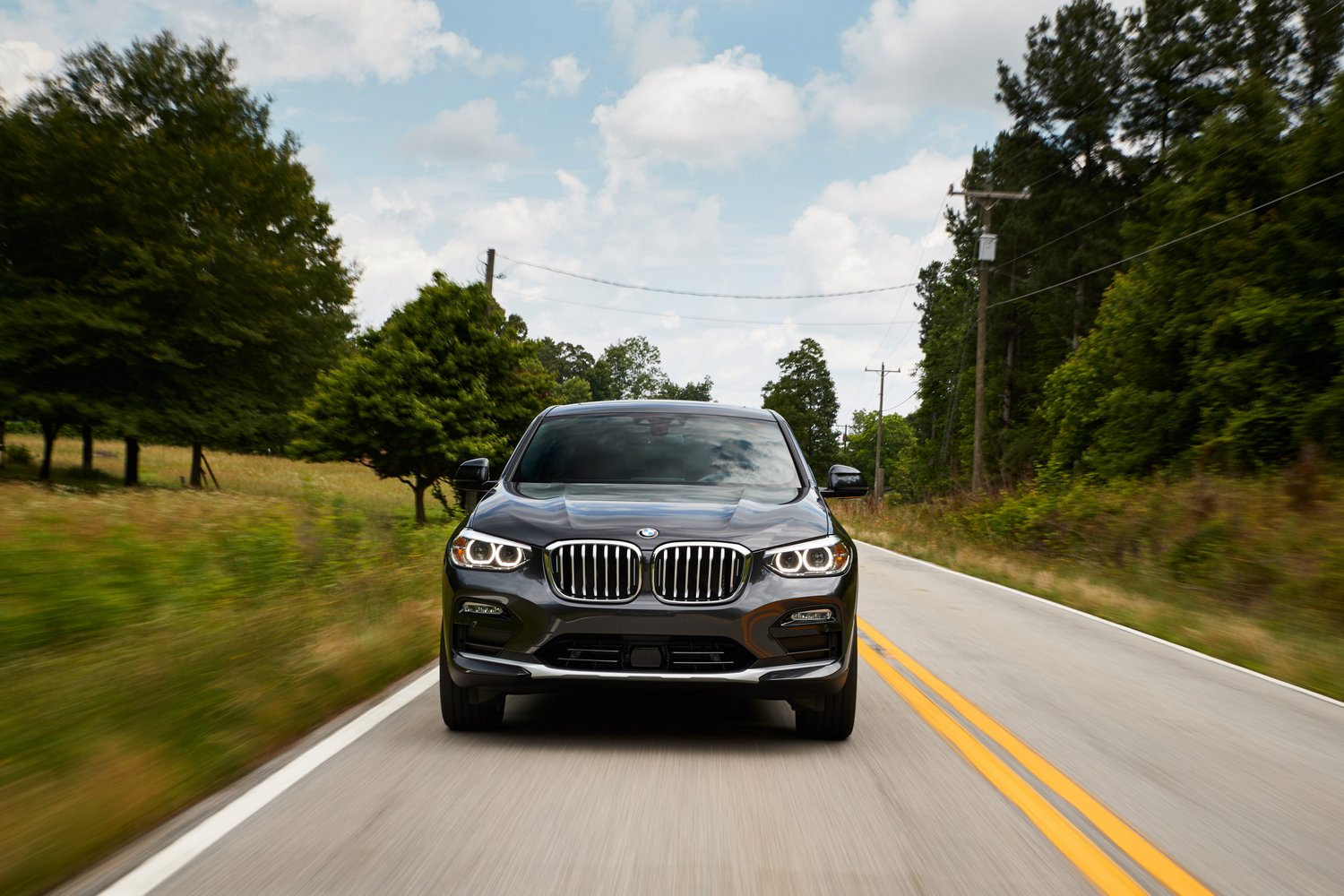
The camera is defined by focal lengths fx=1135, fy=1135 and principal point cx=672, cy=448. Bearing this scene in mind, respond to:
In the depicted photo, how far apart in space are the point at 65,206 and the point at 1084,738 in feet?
103

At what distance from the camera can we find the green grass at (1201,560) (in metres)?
11.1

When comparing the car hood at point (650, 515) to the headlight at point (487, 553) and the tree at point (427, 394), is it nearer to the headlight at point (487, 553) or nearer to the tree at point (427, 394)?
the headlight at point (487, 553)

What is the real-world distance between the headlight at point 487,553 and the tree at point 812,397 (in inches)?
3804

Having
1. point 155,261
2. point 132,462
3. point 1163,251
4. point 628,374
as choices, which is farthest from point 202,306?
point 628,374

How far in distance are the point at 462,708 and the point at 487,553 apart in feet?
2.59

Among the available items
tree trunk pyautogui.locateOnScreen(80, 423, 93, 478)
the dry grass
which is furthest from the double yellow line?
tree trunk pyautogui.locateOnScreen(80, 423, 93, 478)

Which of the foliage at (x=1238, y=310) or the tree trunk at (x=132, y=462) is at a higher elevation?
the foliage at (x=1238, y=310)

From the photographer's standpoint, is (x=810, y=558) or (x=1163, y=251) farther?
(x=1163, y=251)

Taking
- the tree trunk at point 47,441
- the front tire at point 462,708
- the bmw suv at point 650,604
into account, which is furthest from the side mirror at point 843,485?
the tree trunk at point 47,441

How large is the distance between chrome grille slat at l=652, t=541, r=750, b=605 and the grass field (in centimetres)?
194

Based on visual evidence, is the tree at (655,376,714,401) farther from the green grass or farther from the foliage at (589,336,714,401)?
the green grass

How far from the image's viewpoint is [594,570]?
5117 mm

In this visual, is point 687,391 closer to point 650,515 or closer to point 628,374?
point 628,374

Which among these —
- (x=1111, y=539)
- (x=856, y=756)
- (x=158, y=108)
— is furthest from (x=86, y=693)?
(x=158, y=108)
